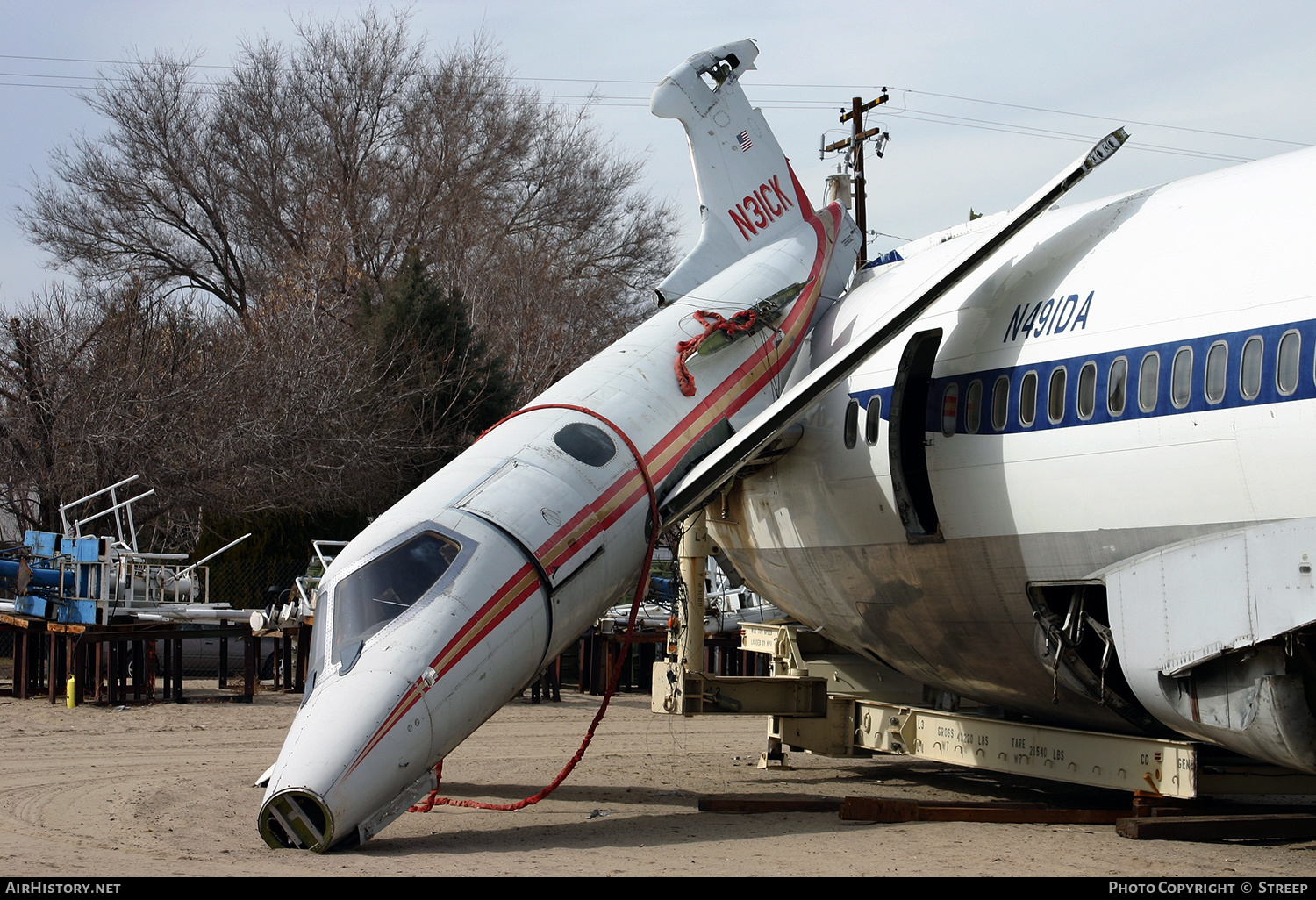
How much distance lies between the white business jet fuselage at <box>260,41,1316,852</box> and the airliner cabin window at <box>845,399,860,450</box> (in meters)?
0.03

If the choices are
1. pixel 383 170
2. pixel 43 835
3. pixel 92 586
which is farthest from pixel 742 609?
pixel 383 170

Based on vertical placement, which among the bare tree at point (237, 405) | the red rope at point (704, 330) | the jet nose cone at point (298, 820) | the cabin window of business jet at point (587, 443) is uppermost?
the bare tree at point (237, 405)

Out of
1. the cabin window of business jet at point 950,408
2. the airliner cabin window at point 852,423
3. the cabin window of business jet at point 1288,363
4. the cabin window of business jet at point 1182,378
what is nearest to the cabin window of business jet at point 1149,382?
the cabin window of business jet at point 1182,378

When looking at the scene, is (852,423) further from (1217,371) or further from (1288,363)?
(1288,363)

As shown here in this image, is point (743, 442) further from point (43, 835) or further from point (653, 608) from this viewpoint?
point (653, 608)

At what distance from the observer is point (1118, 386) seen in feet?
33.7

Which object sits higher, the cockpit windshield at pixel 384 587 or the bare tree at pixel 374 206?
the bare tree at pixel 374 206

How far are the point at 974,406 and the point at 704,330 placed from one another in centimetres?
299

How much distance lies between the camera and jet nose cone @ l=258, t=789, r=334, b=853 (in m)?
9.40

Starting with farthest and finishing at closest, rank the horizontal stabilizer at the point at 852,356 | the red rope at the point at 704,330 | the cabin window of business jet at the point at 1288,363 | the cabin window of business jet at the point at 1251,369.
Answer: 1. the red rope at the point at 704,330
2. the horizontal stabilizer at the point at 852,356
3. the cabin window of business jet at the point at 1251,369
4. the cabin window of business jet at the point at 1288,363

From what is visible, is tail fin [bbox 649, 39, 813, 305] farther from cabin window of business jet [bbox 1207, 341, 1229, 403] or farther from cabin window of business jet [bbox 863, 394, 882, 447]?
cabin window of business jet [bbox 1207, 341, 1229, 403]

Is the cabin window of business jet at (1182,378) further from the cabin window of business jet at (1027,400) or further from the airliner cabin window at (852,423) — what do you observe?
the airliner cabin window at (852,423)

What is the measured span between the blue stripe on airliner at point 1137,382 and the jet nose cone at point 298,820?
6210 mm

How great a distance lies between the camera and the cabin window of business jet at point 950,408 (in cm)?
1190
